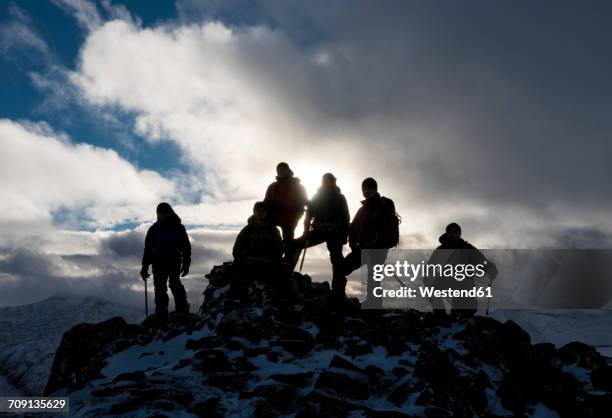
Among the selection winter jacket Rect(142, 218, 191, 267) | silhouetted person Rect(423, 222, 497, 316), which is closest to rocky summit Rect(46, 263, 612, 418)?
silhouetted person Rect(423, 222, 497, 316)

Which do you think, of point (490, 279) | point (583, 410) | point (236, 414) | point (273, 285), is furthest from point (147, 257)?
point (583, 410)

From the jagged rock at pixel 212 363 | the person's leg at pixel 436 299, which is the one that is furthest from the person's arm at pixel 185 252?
the person's leg at pixel 436 299

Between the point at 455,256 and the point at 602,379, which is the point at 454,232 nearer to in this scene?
the point at 455,256

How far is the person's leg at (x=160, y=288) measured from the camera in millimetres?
14328

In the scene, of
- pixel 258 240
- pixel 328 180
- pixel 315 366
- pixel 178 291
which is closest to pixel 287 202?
pixel 258 240

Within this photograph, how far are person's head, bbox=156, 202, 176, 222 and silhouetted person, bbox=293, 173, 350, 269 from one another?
14.3ft

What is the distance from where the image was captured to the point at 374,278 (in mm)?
12797

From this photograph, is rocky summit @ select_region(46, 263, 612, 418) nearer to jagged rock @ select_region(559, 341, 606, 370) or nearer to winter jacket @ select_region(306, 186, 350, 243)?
jagged rock @ select_region(559, 341, 606, 370)

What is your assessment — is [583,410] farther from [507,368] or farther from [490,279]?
[490,279]

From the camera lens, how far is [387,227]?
41.3 ft

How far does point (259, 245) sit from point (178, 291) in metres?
2.98

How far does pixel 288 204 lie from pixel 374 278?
368 centimetres

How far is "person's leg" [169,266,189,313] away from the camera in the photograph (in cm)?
1448

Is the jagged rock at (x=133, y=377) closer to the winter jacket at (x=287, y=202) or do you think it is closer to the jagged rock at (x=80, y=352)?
the jagged rock at (x=80, y=352)
